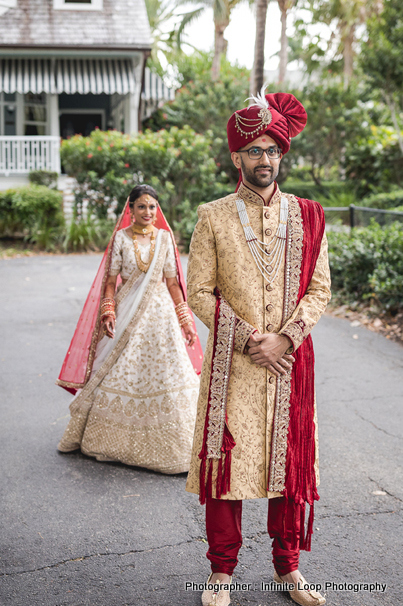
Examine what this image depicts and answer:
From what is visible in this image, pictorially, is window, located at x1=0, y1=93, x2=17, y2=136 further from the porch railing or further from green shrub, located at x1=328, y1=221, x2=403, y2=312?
green shrub, located at x1=328, y1=221, x2=403, y2=312

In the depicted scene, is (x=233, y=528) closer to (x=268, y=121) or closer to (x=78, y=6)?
(x=268, y=121)

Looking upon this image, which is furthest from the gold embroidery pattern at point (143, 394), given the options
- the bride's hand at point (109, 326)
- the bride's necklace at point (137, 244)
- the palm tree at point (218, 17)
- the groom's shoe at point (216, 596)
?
the palm tree at point (218, 17)

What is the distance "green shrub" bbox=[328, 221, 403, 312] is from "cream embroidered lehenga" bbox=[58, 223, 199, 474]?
14.7 feet

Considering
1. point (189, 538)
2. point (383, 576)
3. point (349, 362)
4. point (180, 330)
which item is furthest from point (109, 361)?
point (349, 362)

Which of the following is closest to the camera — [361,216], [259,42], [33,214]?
[361,216]

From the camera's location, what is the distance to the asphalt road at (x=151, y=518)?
109 inches

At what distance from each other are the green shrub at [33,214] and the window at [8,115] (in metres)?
6.15

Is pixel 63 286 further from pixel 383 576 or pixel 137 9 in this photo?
pixel 137 9

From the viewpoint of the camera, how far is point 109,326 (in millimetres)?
3979

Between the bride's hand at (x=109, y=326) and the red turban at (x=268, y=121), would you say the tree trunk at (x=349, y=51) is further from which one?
the red turban at (x=268, y=121)

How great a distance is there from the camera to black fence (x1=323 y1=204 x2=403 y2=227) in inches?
362

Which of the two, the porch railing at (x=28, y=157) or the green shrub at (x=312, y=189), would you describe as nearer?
the porch railing at (x=28, y=157)

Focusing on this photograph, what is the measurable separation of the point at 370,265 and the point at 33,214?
8441 millimetres

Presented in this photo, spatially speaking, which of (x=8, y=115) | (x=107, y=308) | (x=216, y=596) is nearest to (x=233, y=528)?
(x=216, y=596)
